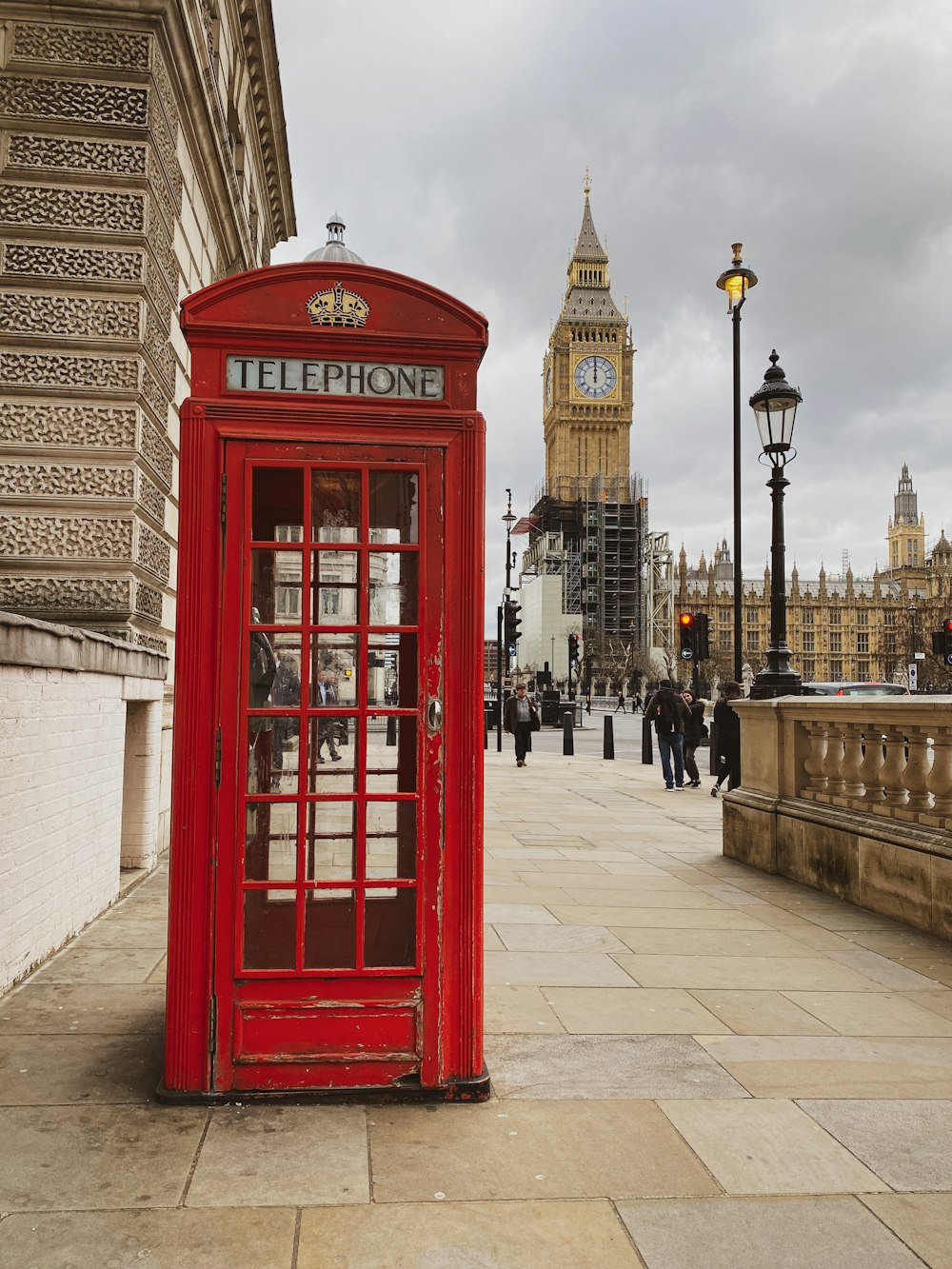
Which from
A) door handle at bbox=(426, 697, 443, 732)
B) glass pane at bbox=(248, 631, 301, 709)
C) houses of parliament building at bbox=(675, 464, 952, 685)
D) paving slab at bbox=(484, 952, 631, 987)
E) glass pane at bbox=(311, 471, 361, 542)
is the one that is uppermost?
houses of parliament building at bbox=(675, 464, 952, 685)

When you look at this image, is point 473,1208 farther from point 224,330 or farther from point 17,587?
point 17,587

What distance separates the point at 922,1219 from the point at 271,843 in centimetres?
221

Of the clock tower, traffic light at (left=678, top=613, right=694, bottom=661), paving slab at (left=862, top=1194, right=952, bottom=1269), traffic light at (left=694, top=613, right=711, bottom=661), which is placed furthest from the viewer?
the clock tower

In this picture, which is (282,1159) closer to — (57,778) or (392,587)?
(392,587)

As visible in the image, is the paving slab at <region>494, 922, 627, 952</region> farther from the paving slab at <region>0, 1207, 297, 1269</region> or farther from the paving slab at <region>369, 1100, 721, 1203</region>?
the paving slab at <region>0, 1207, 297, 1269</region>

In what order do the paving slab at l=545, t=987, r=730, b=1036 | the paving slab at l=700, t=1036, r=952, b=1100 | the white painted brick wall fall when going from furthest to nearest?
1. the white painted brick wall
2. the paving slab at l=545, t=987, r=730, b=1036
3. the paving slab at l=700, t=1036, r=952, b=1100

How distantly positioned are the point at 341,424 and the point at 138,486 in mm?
4322

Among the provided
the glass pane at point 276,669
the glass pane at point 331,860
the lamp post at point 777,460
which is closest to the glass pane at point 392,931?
the glass pane at point 331,860

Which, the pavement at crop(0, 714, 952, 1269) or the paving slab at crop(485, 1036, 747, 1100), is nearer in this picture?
the pavement at crop(0, 714, 952, 1269)

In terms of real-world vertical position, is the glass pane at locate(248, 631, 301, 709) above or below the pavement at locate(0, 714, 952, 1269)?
above

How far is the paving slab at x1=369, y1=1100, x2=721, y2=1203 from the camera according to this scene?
281cm

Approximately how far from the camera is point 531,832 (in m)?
10.3

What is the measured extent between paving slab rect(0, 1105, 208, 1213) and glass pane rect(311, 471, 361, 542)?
1957 millimetres

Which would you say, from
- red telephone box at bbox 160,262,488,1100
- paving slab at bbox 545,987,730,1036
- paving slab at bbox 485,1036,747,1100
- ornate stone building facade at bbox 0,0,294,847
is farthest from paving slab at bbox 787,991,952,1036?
ornate stone building facade at bbox 0,0,294,847
